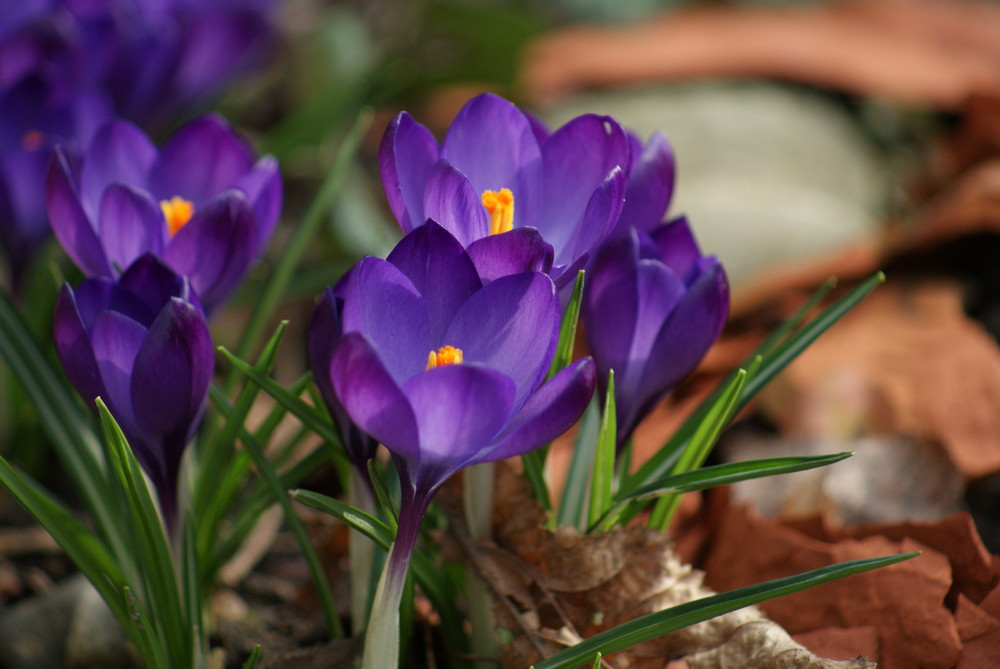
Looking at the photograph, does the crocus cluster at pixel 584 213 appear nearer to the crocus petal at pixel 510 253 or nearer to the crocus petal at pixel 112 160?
the crocus petal at pixel 510 253

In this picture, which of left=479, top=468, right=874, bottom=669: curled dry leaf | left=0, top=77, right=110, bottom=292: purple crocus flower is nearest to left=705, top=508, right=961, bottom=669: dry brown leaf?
left=479, top=468, right=874, bottom=669: curled dry leaf

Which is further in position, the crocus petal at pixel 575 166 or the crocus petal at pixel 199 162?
the crocus petal at pixel 199 162

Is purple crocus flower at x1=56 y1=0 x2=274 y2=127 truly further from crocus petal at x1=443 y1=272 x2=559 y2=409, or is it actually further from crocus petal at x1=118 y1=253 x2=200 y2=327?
crocus petal at x1=443 y1=272 x2=559 y2=409

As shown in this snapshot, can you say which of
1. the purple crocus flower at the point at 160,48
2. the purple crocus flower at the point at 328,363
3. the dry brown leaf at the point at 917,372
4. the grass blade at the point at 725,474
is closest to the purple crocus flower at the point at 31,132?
the purple crocus flower at the point at 160,48

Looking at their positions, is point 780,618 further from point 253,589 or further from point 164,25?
point 164,25

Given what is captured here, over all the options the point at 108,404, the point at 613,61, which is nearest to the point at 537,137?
the point at 108,404

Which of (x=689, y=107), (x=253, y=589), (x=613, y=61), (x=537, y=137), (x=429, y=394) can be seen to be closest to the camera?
(x=429, y=394)
